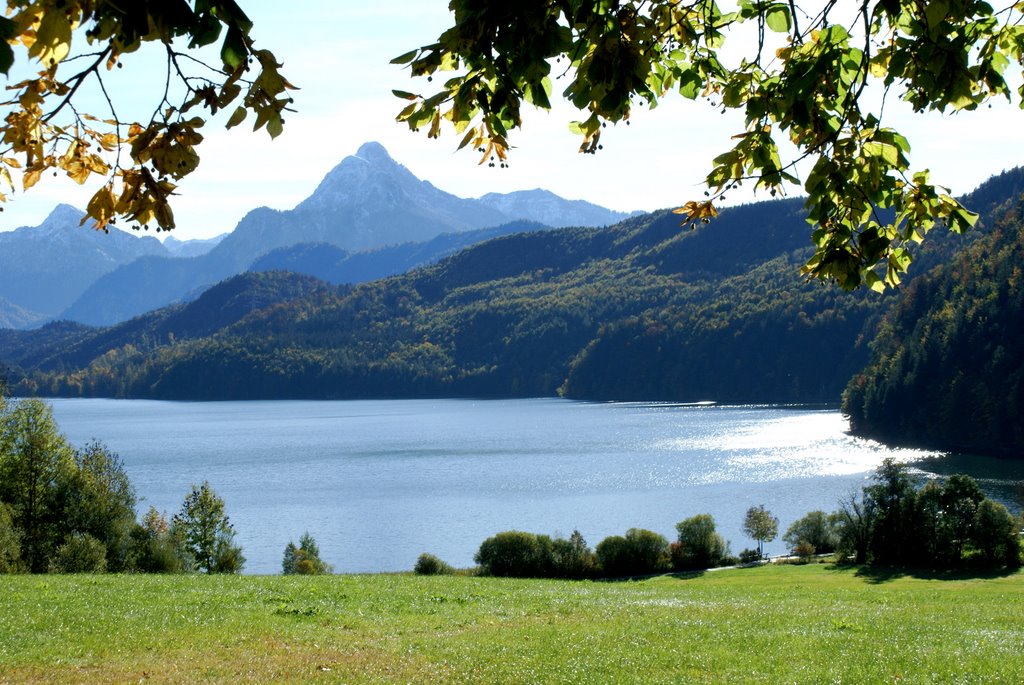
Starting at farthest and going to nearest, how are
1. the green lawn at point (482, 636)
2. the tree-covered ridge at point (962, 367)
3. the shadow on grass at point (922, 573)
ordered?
the tree-covered ridge at point (962, 367)
the shadow on grass at point (922, 573)
the green lawn at point (482, 636)

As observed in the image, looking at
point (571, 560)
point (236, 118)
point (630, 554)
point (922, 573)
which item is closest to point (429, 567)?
point (571, 560)

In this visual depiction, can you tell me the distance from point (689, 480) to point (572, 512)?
13179 mm

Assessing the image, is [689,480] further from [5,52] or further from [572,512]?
[5,52]

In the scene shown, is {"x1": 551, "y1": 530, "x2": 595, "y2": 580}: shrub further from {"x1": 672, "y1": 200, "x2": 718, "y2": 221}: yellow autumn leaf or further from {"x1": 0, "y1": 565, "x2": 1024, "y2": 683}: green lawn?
{"x1": 672, "y1": 200, "x2": 718, "y2": 221}: yellow autumn leaf

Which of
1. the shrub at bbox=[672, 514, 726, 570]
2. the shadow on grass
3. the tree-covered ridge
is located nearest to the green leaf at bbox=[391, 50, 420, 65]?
the shadow on grass

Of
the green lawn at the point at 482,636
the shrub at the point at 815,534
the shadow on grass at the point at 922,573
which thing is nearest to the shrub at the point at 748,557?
the shrub at the point at 815,534

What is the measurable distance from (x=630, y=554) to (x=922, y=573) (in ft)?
35.4

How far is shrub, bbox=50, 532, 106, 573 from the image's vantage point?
26.8m

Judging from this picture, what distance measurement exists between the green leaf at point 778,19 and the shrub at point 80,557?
2804 centimetres

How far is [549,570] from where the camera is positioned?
112ft

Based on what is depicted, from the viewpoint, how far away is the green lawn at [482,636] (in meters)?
8.92

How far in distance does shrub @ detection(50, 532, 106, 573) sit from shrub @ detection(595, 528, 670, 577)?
18.4 metres

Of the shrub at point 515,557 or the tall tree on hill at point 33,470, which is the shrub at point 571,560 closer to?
the shrub at point 515,557

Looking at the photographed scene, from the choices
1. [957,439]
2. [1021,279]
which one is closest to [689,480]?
[957,439]
